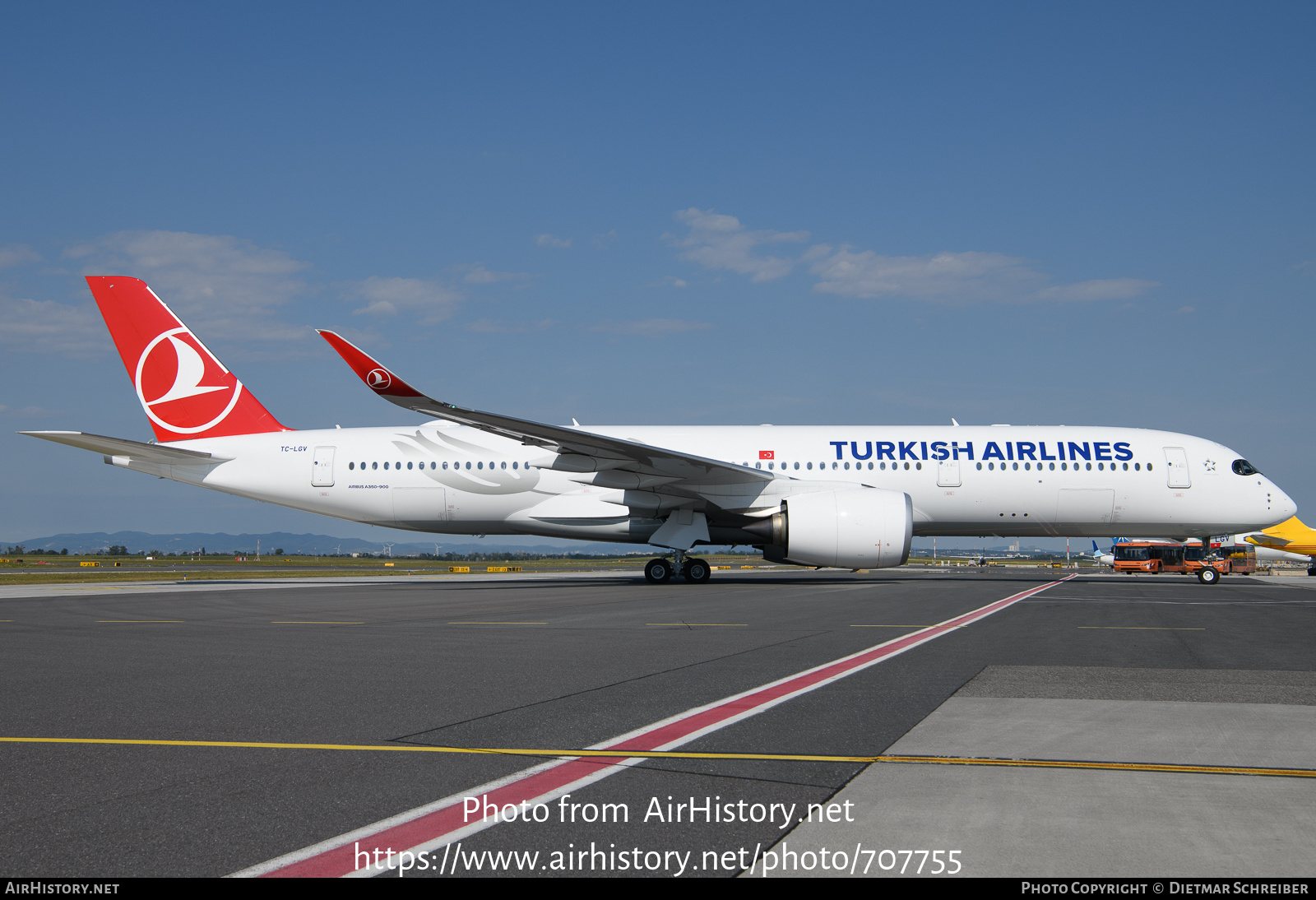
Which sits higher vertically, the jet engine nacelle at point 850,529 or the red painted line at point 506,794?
the jet engine nacelle at point 850,529

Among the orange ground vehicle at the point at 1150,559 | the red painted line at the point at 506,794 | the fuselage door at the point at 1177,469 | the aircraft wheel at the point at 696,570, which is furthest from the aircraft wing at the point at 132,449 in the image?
the orange ground vehicle at the point at 1150,559

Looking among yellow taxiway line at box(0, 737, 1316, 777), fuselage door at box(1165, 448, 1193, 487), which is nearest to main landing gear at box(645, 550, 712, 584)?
fuselage door at box(1165, 448, 1193, 487)

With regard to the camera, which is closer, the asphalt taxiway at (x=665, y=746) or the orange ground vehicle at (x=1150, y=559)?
the asphalt taxiway at (x=665, y=746)

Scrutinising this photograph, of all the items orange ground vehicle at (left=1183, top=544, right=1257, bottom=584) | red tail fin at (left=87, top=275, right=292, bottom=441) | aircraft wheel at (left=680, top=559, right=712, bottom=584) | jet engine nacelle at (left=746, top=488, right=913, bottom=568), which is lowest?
orange ground vehicle at (left=1183, top=544, right=1257, bottom=584)

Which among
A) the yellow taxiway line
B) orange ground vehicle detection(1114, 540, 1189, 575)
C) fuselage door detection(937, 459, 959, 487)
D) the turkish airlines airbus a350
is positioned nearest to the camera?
the yellow taxiway line

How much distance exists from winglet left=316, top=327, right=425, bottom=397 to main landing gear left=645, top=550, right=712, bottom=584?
8.19 meters

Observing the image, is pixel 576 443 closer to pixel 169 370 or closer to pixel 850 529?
pixel 850 529

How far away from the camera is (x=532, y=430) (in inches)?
795

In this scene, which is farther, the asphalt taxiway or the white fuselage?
the white fuselage

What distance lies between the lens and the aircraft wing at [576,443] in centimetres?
1856

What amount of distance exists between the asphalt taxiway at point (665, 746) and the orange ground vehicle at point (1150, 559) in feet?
128

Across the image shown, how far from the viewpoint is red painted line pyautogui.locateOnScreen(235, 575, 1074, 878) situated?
3.05m

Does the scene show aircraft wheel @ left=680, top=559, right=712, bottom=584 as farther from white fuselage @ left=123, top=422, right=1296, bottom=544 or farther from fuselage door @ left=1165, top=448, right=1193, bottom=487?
fuselage door @ left=1165, top=448, right=1193, bottom=487

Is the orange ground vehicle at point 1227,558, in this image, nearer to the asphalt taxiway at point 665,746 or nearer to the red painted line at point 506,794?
the asphalt taxiway at point 665,746
